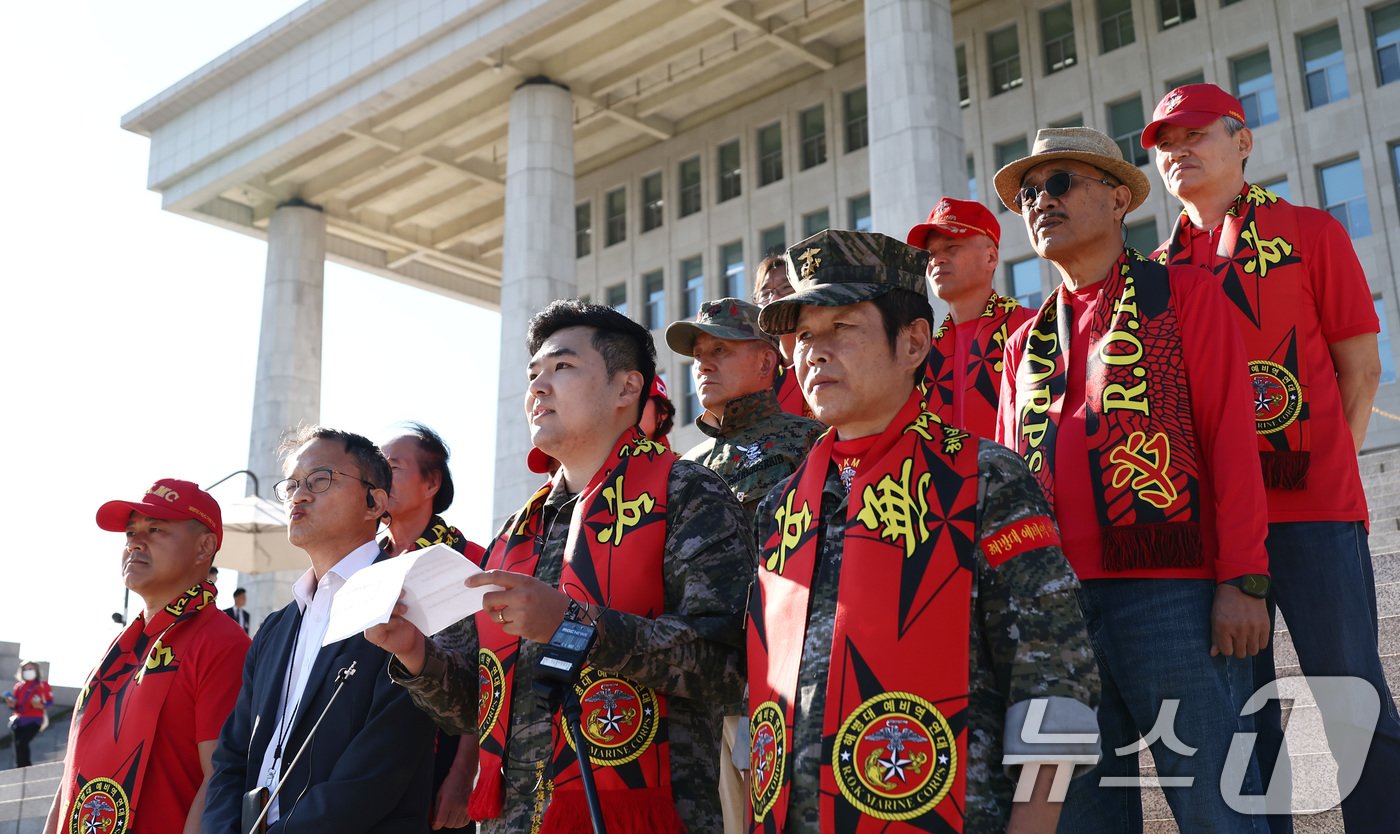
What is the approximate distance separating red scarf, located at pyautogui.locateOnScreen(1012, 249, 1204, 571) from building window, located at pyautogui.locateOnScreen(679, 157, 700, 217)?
3265 cm

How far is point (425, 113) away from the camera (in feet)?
109

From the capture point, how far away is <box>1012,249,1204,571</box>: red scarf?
12.4ft

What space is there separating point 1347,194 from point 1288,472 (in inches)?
977

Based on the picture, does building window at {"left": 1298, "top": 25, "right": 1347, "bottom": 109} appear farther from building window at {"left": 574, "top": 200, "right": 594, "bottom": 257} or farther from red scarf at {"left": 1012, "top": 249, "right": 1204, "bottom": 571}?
red scarf at {"left": 1012, "top": 249, "right": 1204, "bottom": 571}

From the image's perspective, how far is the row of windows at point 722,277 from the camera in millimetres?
33094

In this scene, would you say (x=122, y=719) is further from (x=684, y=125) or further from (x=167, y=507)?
(x=684, y=125)

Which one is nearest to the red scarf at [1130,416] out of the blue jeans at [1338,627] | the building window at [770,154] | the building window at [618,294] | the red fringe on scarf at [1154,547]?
the red fringe on scarf at [1154,547]

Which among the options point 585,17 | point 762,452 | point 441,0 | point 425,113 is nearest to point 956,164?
point 585,17

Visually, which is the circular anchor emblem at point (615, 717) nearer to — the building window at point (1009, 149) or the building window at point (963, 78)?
the building window at point (1009, 149)

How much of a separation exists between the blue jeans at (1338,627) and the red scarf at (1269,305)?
0.19 meters

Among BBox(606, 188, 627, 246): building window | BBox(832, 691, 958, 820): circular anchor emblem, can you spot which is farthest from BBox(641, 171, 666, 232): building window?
BBox(832, 691, 958, 820): circular anchor emblem

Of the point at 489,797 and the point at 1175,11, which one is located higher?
the point at 1175,11

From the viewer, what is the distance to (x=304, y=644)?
4879mm

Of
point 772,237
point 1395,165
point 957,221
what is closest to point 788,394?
point 957,221
